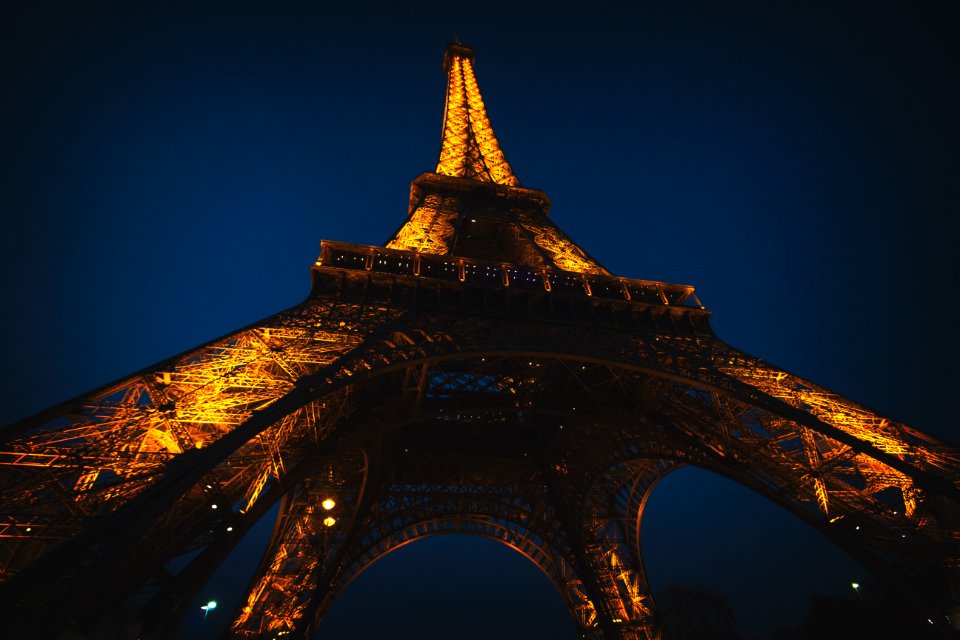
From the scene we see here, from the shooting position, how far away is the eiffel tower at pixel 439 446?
6.55m

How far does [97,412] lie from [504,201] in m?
18.4

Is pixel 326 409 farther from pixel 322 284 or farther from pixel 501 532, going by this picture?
pixel 501 532

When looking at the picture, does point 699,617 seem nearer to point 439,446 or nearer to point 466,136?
point 439,446

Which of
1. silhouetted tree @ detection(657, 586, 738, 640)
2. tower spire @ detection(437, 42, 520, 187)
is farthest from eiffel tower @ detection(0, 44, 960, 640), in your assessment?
silhouetted tree @ detection(657, 586, 738, 640)

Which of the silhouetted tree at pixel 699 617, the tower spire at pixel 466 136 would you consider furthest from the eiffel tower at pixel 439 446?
the silhouetted tree at pixel 699 617

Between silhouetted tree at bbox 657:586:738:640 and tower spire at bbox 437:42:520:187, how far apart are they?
26.1m

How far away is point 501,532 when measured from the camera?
76.2ft

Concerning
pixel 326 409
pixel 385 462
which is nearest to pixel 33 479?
pixel 326 409

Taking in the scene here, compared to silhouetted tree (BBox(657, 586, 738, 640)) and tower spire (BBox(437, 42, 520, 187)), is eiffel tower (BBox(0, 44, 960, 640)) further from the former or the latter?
silhouetted tree (BBox(657, 586, 738, 640))

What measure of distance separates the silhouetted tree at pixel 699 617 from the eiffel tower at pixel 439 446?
883cm

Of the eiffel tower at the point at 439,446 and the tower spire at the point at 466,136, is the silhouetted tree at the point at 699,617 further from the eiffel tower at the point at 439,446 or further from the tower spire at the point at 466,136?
the tower spire at the point at 466,136

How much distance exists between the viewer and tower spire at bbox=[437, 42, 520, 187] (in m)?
26.1

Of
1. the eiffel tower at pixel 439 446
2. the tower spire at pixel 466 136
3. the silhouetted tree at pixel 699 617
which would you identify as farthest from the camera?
the tower spire at pixel 466 136

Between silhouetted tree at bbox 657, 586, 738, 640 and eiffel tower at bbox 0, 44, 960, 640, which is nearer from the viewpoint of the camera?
eiffel tower at bbox 0, 44, 960, 640
